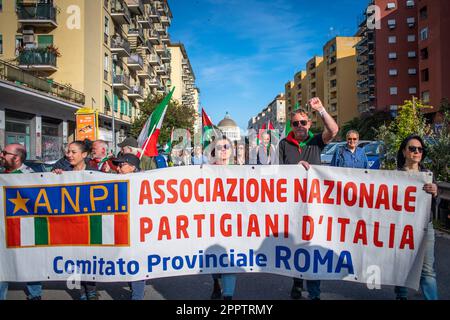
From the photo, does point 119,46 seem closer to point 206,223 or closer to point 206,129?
point 206,129

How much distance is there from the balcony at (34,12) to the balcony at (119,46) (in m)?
6.74

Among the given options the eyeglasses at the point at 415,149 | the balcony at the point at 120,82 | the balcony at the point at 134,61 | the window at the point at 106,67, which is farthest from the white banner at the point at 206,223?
the balcony at the point at 134,61

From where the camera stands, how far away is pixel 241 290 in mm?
4270

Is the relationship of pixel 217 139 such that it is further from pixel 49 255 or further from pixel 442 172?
pixel 442 172

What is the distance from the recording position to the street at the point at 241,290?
404cm

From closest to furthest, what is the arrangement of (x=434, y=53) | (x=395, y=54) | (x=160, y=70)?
(x=434, y=53)
(x=160, y=70)
(x=395, y=54)

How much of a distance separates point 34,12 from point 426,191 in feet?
98.4

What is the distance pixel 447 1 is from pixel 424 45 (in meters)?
5.32

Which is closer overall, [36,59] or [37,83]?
[37,83]

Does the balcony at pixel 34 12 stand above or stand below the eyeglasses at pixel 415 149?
above

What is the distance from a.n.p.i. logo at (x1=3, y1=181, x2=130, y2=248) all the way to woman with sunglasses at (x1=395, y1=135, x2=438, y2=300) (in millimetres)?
2731

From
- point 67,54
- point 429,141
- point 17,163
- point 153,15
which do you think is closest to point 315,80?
point 153,15

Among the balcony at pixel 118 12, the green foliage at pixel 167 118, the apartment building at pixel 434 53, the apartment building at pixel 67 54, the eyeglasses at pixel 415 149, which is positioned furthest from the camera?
the apartment building at pixel 434 53

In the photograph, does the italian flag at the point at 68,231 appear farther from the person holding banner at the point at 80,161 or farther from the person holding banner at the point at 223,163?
the person holding banner at the point at 223,163
